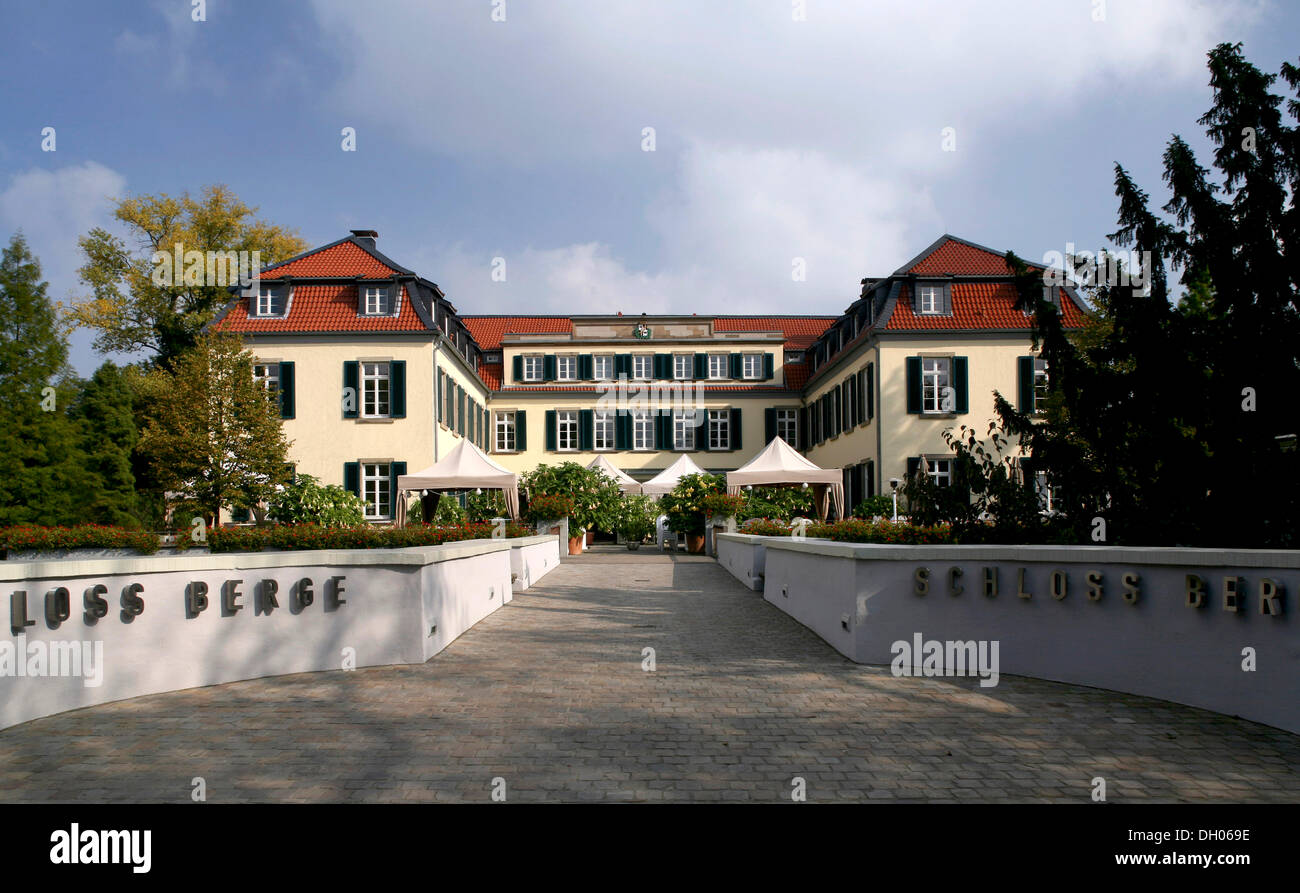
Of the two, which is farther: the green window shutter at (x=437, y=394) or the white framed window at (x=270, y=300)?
the white framed window at (x=270, y=300)

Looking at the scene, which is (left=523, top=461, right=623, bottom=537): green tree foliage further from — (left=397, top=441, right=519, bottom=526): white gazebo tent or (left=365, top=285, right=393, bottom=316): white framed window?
(left=365, top=285, right=393, bottom=316): white framed window

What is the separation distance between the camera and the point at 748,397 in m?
40.0

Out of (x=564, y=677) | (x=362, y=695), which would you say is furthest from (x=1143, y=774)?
(x=362, y=695)

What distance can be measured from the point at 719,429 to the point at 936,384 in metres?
13.2

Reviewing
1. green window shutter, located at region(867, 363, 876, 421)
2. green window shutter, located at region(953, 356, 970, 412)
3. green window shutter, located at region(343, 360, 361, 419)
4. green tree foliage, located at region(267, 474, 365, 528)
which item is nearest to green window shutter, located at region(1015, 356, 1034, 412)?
green window shutter, located at region(953, 356, 970, 412)

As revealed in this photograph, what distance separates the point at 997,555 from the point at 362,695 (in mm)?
5016

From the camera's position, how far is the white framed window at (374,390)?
29.5 metres

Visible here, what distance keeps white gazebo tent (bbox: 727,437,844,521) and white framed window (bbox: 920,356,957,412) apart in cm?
700

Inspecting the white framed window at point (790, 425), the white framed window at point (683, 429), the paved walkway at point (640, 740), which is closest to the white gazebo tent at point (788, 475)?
the paved walkway at point (640, 740)

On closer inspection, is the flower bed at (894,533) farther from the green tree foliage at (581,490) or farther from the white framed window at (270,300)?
the white framed window at (270,300)

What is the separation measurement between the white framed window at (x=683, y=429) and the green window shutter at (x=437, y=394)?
12.7 meters

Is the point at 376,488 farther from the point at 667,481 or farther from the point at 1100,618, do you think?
the point at 1100,618

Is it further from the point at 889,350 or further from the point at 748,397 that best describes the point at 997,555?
the point at 748,397
